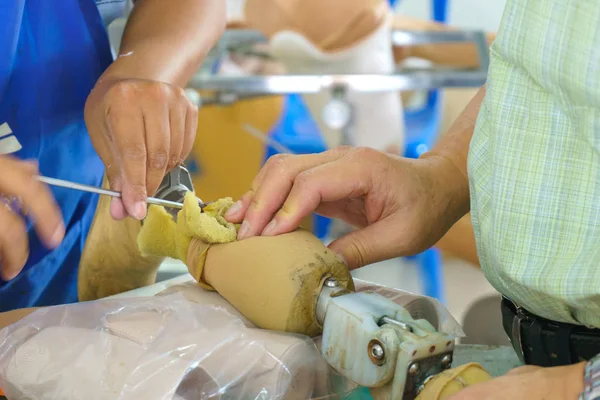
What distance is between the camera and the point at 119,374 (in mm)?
552

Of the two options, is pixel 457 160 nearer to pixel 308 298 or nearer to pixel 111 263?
pixel 308 298

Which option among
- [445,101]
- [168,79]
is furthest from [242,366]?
[445,101]

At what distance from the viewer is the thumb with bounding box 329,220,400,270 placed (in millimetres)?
730

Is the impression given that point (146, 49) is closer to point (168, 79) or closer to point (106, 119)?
point (168, 79)

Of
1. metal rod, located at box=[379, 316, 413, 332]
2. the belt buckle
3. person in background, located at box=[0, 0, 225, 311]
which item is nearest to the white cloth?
person in background, located at box=[0, 0, 225, 311]

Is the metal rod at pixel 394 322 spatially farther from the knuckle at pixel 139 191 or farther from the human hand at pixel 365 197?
the knuckle at pixel 139 191

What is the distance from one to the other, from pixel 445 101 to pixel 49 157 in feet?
5.18

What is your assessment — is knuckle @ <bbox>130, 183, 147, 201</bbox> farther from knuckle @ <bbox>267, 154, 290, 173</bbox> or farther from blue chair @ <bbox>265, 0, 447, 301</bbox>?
blue chair @ <bbox>265, 0, 447, 301</bbox>

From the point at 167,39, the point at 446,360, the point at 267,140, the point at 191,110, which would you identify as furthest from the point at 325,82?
the point at 446,360

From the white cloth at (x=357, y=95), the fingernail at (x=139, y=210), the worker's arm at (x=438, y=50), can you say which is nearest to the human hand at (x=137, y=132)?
the fingernail at (x=139, y=210)

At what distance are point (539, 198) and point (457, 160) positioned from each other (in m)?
0.29

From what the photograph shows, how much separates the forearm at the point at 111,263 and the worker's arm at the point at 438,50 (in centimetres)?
157

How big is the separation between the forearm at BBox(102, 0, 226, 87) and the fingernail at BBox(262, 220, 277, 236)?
0.33m

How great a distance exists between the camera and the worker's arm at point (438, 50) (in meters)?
2.26
